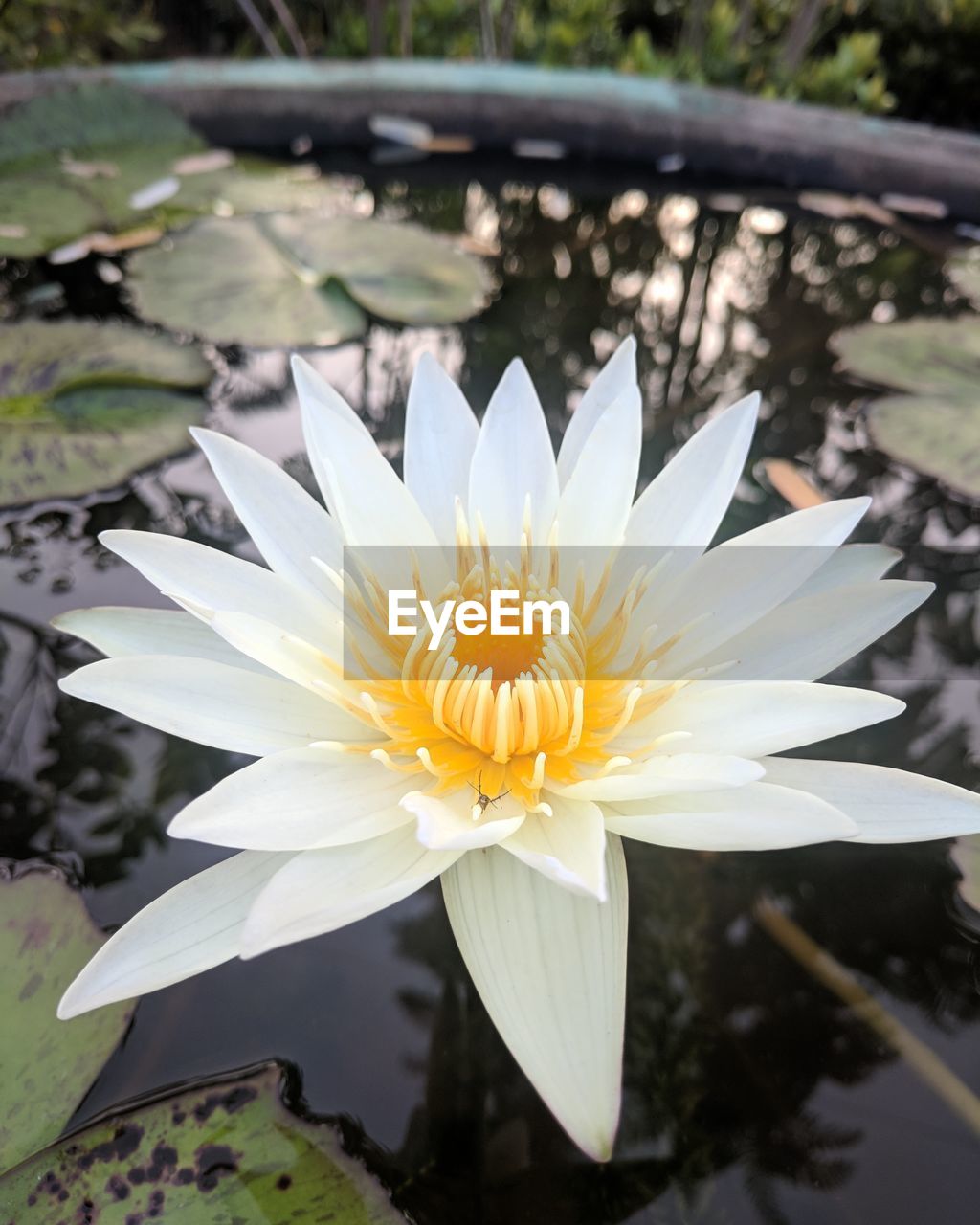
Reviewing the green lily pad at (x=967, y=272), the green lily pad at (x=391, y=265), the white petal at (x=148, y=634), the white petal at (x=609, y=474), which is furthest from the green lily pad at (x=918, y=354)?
the white petal at (x=148, y=634)

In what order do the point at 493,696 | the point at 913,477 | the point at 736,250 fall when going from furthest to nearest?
the point at 736,250 → the point at 913,477 → the point at 493,696

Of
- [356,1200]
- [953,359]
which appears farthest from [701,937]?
Result: [953,359]

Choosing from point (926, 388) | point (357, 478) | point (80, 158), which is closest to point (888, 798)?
point (357, 478)

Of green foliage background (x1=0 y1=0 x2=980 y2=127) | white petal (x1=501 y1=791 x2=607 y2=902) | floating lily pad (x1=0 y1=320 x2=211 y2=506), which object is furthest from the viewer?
green foliage background (x1=0 y1=0 x2=980 y2=127)

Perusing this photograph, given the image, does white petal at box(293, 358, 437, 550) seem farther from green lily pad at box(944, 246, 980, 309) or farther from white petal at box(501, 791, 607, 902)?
green lily pad at box(944, 246, 980, 309)

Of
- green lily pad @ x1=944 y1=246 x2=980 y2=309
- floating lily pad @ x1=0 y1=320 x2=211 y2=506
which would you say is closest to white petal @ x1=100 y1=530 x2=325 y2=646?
floating lily pad @ x1=0 y1=320 x2=211 y2=506

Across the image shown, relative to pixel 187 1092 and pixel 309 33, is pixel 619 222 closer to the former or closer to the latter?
pixel 187 1092
